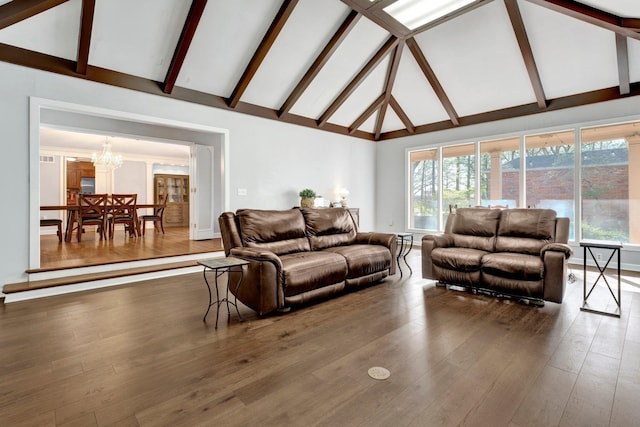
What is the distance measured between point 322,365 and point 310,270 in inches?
48.0

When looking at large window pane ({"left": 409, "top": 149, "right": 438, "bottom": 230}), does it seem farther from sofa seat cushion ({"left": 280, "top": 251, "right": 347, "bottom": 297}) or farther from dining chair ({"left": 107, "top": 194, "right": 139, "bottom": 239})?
dining chair ({"left": 107, "top": 194, "right": 139, "bottom": 239})

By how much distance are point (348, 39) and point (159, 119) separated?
317 centimetres

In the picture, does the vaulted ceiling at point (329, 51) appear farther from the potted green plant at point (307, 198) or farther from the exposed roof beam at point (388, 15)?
the potted green plant at point (307, 198)

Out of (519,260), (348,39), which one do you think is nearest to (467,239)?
(519,260)

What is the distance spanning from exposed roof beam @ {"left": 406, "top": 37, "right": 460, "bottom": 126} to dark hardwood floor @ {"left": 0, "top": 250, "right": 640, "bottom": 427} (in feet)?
13.7

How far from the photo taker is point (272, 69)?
16.7 ft

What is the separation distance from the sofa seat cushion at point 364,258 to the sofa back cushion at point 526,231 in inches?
55.1

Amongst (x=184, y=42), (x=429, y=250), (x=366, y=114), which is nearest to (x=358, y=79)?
(x=366, y=114)

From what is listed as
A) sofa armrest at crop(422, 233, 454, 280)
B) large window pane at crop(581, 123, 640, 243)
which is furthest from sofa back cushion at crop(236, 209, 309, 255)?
large window pane at crop(581, 123, 640, 243)

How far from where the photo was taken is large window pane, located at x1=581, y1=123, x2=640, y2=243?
4844 mm

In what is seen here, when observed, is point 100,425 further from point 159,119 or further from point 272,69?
point 272,69

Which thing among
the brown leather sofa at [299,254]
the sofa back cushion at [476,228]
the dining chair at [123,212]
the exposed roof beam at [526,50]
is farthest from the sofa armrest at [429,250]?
the dining chair at [123,212]

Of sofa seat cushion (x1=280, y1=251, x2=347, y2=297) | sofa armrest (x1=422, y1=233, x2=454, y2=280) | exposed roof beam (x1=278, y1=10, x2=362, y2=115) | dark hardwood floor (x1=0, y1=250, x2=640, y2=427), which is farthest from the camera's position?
exposed roof beam (x1=278, y1=10, x2=362, y2=115)

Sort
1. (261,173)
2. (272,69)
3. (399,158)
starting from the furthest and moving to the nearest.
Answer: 1. (399,158)
2. (261,173)
3. (272,69)
